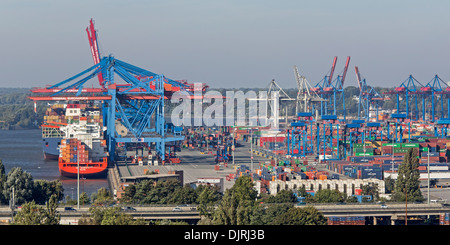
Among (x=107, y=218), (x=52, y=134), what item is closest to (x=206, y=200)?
(x=107, y=218)

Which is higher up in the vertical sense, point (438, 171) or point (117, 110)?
point (117, 110)

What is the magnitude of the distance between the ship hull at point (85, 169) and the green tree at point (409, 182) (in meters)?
19.9

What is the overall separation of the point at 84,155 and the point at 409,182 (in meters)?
21.5

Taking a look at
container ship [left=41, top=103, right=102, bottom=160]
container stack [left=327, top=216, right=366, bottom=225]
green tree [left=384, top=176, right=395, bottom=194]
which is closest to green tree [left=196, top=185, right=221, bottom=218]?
container stack [left=327, top=216, right=366, bottom=225]

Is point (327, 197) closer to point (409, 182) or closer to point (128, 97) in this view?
point (409, 182)

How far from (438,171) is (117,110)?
2297 cm

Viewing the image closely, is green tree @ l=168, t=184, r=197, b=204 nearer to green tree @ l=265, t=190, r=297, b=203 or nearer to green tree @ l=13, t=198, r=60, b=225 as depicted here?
green tree @ l=265, t=190, r=297, b=203

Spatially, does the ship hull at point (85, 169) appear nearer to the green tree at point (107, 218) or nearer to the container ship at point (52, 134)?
the container ship at point (52, 134)

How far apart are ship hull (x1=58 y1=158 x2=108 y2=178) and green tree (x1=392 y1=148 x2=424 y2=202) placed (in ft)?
65.3

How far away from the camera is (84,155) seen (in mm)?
45938
